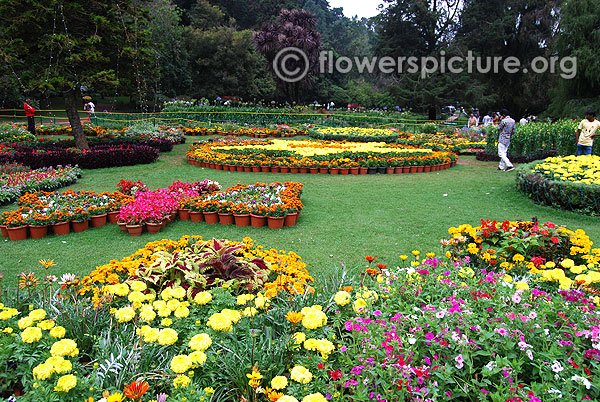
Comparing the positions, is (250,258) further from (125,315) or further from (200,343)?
(200,343)

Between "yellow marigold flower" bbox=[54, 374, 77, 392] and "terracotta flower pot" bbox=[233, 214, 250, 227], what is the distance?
3.95 metres

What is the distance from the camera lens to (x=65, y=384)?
171 cm

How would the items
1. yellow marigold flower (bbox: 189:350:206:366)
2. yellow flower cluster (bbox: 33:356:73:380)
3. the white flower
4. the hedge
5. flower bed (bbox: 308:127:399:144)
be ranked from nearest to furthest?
the white flower
yellow flower cluster (bbox: 33:356:73:380)
yellow marigold flower (bbox: 189:350:206:366)
the hedge
flower bed (bbox: 308:127:399:144)

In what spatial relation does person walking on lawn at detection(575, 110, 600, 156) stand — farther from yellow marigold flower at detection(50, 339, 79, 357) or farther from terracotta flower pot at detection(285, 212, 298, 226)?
yellow marigold flower at detection(50, 339, 79, 357)

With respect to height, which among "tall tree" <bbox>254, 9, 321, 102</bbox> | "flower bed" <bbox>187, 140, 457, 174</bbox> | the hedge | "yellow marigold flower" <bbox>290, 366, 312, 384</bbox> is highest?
"tall tree" <bbox>254, 9, 321, 102</bbox>

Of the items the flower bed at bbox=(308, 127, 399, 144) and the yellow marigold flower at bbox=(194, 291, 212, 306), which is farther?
the flower bed at bbox=(308, 127, 399, 144)

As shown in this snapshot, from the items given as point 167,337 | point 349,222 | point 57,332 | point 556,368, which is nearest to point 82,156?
point 349,222

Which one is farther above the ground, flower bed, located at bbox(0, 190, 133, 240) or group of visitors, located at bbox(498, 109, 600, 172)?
group of visitors, located at bbox(498, 109, 600, 172)

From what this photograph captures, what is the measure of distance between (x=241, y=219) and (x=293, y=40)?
28.7 meters

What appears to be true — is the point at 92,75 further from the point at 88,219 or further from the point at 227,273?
the point at 227,273

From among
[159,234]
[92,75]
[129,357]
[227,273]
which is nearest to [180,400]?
[129,357]

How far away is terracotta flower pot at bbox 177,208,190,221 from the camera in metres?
5.98

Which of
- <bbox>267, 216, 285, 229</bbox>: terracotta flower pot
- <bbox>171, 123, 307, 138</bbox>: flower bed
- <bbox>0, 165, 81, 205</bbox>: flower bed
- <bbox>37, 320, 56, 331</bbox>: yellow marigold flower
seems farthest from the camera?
<bbox>171, 123, 307, 138</bbox>: flower bed

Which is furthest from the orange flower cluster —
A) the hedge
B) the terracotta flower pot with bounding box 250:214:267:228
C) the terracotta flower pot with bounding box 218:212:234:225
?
the hedge
